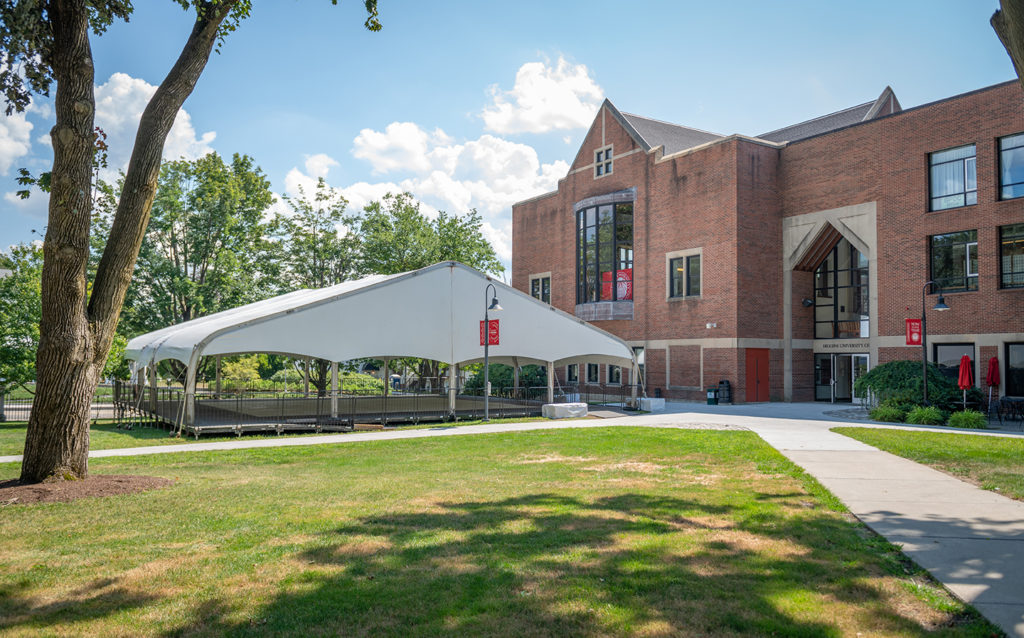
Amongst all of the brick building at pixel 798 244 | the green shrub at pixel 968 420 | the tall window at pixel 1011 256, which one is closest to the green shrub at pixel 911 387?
the green shrub at pixel 968 420

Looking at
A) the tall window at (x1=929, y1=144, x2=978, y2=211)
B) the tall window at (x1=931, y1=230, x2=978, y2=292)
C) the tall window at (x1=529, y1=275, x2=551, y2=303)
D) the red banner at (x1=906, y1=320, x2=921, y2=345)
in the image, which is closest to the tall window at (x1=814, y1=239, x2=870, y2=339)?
the tall window at (x1=931, y1=230, x2=978, y2=292)

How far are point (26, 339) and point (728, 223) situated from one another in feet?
93.6

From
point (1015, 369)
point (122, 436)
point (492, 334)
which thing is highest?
point (492, 334)

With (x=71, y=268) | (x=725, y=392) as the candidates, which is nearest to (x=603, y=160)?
(x=725, y=392)

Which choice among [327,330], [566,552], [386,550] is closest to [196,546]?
[386,550]

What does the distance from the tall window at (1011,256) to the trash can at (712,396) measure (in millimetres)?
11702

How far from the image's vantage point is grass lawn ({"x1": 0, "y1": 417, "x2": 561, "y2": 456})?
1617 centimetres

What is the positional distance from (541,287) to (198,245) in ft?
67.4

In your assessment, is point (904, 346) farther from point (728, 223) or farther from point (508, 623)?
point (508, 623)

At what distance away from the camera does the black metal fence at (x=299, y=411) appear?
20013 millimetres

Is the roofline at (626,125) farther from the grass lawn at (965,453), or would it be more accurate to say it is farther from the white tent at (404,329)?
the grass lawn at (965,453)

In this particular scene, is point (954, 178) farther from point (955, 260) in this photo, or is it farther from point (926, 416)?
point (926, 416)

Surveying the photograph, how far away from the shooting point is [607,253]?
39.1m

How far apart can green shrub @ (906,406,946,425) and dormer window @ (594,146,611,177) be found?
21.9m
